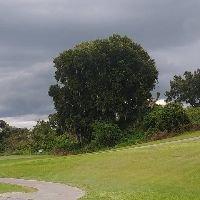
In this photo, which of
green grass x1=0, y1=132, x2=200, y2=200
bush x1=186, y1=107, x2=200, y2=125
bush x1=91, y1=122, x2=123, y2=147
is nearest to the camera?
green grass x1=0, y1=132, x2=200, y2=200

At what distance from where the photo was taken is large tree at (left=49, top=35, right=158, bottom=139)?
83.5 m

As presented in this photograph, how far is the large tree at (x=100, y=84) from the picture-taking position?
8350 centimetres

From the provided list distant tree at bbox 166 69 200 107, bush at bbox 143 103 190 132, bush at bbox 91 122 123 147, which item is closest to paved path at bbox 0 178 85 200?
bush at bbox 143 103 190 132

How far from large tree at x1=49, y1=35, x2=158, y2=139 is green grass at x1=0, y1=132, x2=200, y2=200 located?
83.5 ft

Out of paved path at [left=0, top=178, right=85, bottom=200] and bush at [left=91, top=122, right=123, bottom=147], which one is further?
bush at [left=91, top=122, right=123, bottom=147]

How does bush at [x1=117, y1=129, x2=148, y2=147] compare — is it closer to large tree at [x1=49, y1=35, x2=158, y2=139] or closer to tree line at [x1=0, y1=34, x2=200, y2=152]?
tree line at [x1=0, y1=34, x2=200, y2=152]

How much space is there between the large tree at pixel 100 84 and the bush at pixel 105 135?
377 cm

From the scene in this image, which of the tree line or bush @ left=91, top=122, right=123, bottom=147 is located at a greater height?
the tree line

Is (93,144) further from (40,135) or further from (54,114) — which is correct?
(40,135)

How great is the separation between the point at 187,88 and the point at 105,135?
33.3 metres

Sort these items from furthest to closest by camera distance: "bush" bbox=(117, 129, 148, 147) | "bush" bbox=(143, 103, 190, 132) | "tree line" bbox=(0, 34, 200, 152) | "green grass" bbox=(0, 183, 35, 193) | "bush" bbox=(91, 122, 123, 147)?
"tree line" bbox=(0, 34, 200, 152)
"bush" bbox=(91, 122, 123, 147)
"bush" bbox=(143, 103, 190, 132)
"bush" bbox=(117, 129, 148, 147)
"green grass" bbox=(0, 183, 35, 193)

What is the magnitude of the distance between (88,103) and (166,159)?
4192cm

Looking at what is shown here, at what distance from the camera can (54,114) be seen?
86.9m

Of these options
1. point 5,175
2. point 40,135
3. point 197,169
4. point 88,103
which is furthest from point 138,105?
point 197,169
